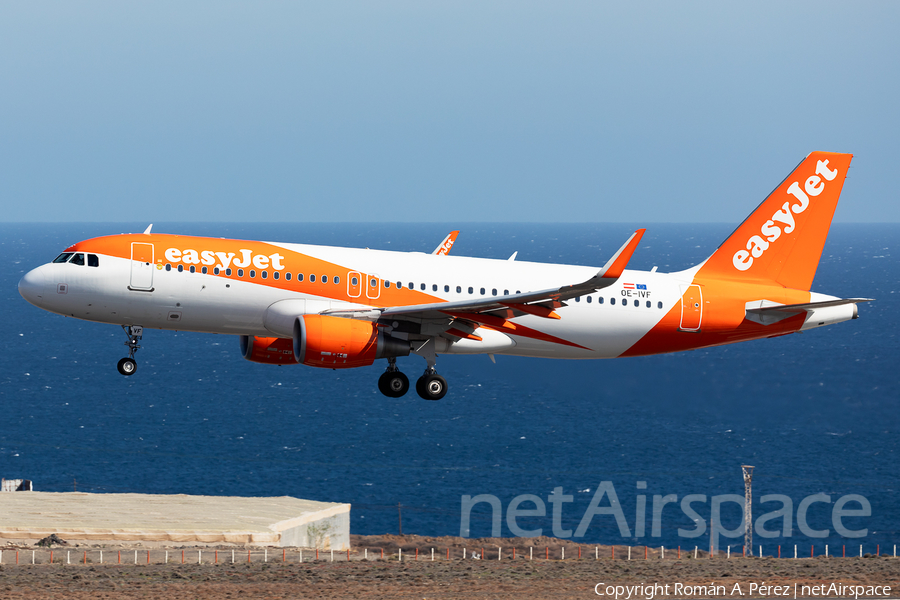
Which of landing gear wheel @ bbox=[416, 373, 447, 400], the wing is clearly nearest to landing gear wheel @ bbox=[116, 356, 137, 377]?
the wing

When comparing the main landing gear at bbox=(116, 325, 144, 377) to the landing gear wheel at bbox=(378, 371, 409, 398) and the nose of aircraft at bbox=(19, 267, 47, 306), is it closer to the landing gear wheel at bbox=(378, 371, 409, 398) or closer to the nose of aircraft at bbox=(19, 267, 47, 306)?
the nose of aircraft at bbox=(19, 267, 47, 306)

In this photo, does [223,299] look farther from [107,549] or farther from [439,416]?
[439,416]

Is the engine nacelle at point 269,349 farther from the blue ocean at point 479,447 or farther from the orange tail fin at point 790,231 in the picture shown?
the blue ocean at point 479,447

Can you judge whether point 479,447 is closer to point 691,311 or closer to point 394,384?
point 691,311

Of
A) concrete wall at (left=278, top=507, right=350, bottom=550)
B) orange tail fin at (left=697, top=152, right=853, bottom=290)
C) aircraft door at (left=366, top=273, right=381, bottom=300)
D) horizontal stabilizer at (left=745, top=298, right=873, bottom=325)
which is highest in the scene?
orange tail fin at (left=697, top=152, right=853, bottom=290)

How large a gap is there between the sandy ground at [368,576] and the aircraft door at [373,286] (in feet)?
38.6

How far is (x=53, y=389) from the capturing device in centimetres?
15725

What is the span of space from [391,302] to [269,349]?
18.9ft

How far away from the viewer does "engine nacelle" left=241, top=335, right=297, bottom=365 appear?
1644 inches

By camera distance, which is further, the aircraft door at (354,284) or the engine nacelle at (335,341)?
the aircraft door at (354,284)

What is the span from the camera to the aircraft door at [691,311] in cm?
4241

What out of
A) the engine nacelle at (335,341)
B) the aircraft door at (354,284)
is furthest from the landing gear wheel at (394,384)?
the aircraft door at (354,284)

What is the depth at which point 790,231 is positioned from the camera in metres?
45.2

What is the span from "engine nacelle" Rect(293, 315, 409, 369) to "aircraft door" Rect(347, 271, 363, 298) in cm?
147
